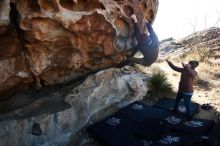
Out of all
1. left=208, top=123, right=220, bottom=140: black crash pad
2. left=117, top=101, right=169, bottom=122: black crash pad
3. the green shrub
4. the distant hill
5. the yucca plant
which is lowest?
left=208, top=123, right=220, bottom=140: black crash pad

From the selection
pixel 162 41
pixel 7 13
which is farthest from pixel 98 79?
pixel 162 41

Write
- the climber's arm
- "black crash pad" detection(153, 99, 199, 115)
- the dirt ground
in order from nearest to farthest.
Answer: the climber's arm < "black crash pad" detection(153, 99, 199, 115) < the dirt ground

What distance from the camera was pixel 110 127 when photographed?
8758mm

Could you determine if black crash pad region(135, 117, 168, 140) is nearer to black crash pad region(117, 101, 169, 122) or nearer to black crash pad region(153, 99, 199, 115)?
black crash pad region(117, 101, 169, 122)

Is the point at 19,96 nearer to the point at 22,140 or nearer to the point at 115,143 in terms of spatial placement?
the point at 22,140

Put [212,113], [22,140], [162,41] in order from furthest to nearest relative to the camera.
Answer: [162,41]
[212,113]
[22,140]

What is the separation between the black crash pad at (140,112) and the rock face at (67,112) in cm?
24

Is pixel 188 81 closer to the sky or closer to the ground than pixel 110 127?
closer to the sky

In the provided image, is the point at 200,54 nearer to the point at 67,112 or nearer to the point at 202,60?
the point at 202,60

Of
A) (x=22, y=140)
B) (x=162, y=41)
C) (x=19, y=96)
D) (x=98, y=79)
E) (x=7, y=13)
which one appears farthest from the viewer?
(x=162, y=41)

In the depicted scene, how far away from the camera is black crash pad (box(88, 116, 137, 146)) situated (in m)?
8.27

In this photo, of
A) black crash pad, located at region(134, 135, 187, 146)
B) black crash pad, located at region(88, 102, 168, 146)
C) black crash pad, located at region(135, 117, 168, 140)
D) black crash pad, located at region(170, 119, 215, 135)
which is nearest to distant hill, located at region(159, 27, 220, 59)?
black crash pad, located at region(88, 102, 168, 146)

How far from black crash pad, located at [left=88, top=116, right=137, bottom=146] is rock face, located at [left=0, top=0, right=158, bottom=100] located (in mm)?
1306

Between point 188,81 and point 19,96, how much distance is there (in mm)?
3946
